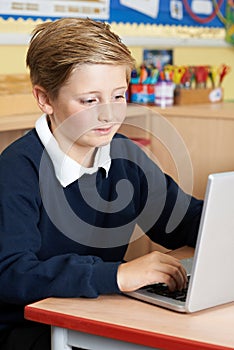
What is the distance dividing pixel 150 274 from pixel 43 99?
1.53 ft

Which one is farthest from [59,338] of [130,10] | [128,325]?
[130,10]

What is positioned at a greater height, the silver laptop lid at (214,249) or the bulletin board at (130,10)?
the bulletin board at (130,10)

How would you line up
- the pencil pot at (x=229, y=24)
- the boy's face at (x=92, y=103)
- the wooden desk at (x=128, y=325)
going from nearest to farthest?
the wooden desk at (x=128, y=325)
the boy's face at (x=92, y=103)
the pencil pot at (x=229, y=24)

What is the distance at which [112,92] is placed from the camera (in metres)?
1.41

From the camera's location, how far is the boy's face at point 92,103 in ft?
4.62

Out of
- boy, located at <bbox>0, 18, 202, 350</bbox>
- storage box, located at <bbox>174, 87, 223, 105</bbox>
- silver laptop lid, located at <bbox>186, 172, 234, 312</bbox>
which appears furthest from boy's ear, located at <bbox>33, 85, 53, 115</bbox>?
storage box, located at <bbox>174, 87, 223, 105</bbox>

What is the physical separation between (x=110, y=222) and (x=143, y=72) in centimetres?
128

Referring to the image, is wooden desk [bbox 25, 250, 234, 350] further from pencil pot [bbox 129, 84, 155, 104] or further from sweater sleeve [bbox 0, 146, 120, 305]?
pencil pot [bbox 129, 84, 155, 104]

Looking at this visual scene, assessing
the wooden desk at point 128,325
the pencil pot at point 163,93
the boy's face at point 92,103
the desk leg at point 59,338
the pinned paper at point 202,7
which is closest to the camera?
the wooden desk at point 128,325

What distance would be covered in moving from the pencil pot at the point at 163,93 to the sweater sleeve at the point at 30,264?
1429mm

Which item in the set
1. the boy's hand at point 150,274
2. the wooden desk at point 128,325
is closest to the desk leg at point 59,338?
the wooden desk at point 128,325

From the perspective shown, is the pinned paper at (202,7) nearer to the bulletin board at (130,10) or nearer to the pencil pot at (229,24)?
the bulletin board at (130,10)

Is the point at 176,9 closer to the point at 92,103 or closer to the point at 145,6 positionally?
the point at 145,6

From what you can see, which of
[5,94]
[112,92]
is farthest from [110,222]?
[5,94]
